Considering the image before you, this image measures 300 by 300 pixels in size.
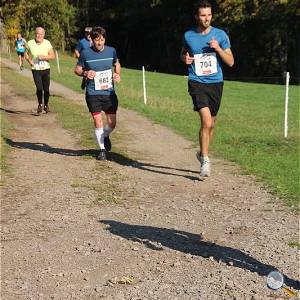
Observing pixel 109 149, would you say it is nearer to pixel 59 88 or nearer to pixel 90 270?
pixel 90 270

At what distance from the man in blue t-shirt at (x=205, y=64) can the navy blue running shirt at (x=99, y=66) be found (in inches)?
65.7

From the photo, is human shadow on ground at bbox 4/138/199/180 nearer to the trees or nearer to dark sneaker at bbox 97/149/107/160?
dark sneaker at bbox 97/149/107/160

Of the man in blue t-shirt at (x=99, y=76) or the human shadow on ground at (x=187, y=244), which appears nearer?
the human shadow on ground at (x=187, y=244)

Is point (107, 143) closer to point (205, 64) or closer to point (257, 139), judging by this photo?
point (205, 64)

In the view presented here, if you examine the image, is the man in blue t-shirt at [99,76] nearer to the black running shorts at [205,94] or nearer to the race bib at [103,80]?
the race bib at [103,80]

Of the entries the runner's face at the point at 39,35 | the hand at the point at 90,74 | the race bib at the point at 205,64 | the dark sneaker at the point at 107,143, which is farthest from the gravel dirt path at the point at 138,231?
the runner's face at the point at 39,35

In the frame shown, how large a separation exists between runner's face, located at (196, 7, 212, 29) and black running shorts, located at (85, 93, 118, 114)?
2.26 metres

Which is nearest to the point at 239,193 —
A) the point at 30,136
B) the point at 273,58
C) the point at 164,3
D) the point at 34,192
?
the point at 34,192

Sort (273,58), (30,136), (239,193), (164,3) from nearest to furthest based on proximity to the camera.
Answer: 1. (239,193)
2. (30,136)
3. (273,58)
4. (164,3)

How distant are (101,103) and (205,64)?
2149 millimetres

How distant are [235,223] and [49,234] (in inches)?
71.0

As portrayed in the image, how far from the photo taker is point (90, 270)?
4285mm

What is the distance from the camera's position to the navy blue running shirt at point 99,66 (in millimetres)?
8523

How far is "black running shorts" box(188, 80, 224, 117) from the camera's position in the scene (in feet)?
23.8
